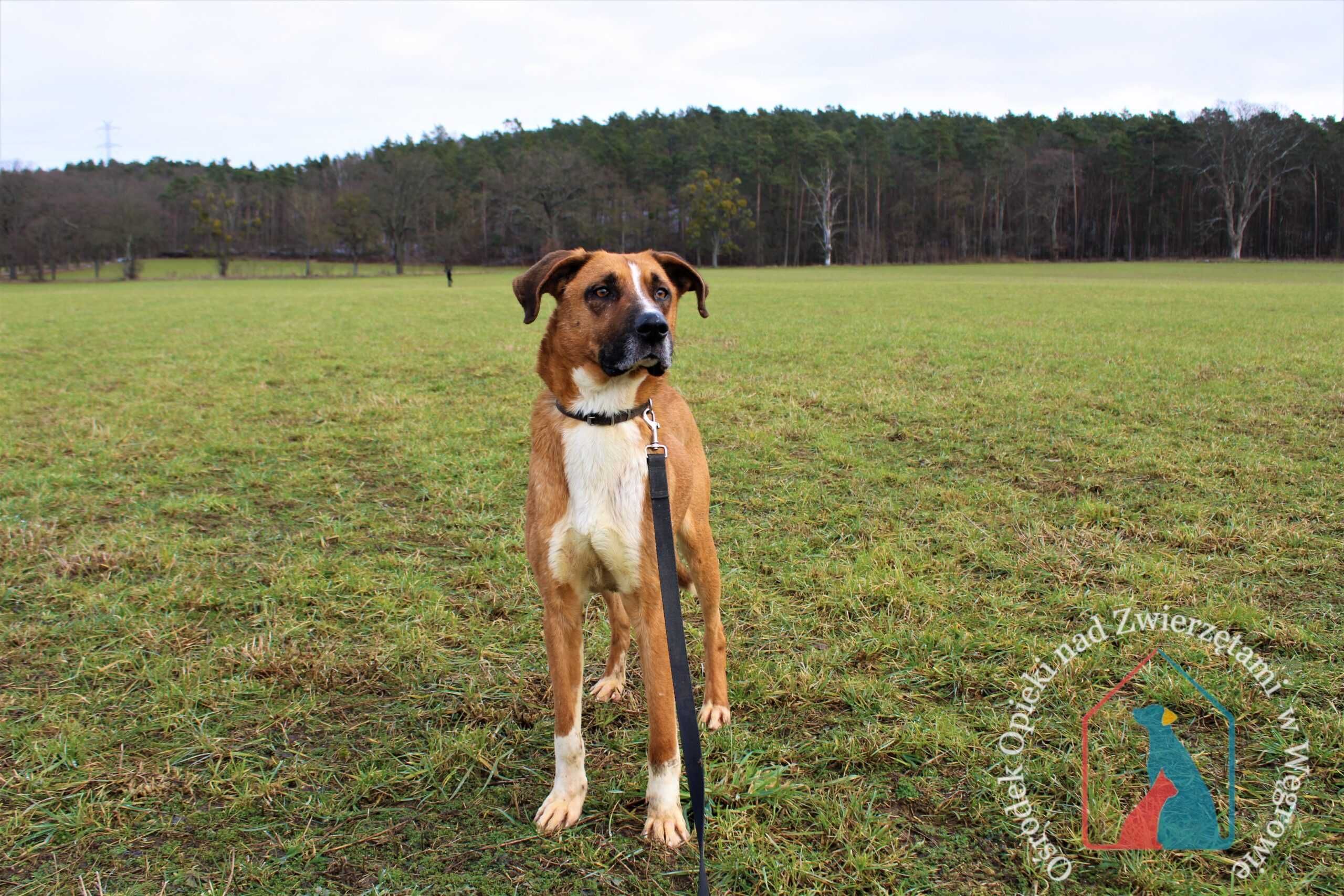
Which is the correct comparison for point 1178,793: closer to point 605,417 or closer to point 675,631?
point 675,631

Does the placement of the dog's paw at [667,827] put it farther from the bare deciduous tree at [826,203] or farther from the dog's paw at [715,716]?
the bare deciduous tree at [826,203]

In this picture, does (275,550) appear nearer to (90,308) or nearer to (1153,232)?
(90,308)

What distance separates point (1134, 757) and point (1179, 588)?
5.47 ft

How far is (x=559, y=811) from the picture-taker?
109 inches

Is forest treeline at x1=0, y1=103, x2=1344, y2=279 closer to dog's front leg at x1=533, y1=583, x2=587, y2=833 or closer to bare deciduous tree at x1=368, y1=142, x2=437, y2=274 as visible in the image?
bare deciduous tree at x1=368, y1=142, x2=437, y2=274

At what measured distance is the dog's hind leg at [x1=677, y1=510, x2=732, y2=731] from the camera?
3279 millimetres

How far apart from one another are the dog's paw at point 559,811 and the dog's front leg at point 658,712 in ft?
0.79

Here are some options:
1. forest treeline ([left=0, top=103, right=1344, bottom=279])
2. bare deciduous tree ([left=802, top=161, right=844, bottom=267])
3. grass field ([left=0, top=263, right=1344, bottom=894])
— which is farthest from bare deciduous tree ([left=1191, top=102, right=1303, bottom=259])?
grass field ([left=0, top=263, right=1344, bottom=894])

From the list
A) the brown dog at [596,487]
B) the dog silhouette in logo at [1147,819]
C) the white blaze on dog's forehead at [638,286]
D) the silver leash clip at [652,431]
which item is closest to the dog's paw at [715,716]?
the brown dog at [596,487]

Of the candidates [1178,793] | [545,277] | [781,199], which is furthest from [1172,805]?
[781,199]

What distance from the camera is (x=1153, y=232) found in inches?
2884

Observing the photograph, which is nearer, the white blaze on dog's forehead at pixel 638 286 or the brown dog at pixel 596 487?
the brown dog at pixel 596 487

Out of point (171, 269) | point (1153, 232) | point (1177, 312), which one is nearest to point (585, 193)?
point (171, 269)

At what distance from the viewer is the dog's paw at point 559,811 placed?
274cm
